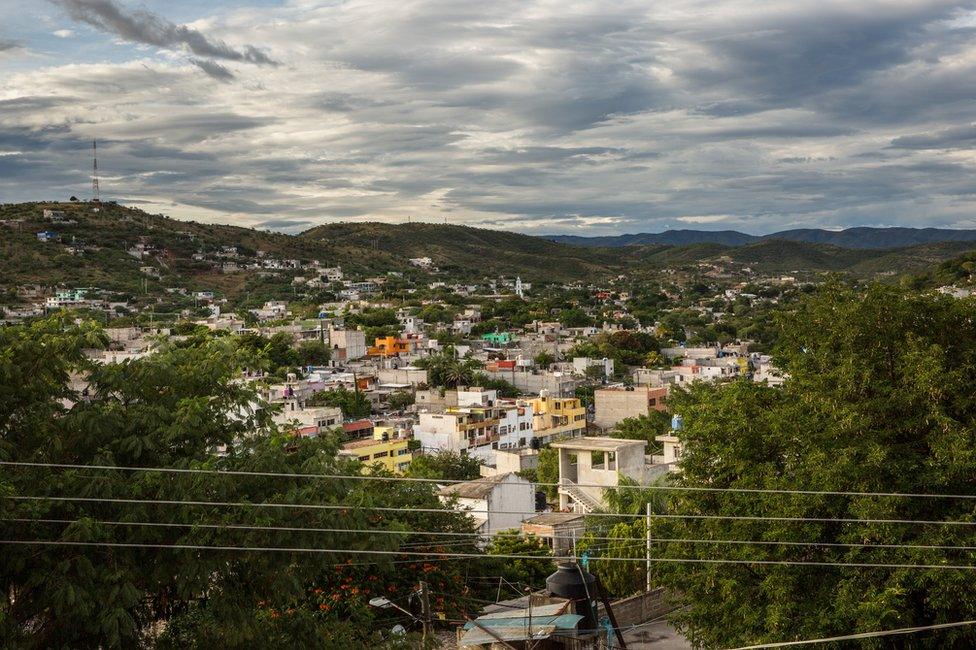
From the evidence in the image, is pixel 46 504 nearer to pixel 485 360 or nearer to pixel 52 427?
pixel 52 427

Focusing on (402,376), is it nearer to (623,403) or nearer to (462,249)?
(623,403)

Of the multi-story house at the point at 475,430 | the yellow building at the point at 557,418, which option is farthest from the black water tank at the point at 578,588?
the yellow building at the point at 557,418

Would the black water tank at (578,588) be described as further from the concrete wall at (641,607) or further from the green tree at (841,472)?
the concrete wall at (641,607)

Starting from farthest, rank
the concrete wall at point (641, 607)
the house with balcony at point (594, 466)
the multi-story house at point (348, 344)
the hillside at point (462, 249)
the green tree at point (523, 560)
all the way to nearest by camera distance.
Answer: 1. the hillside at point (462, 249)
2. the multi-story house at point (348, 344)
3. the house with balcony at point (594, 466)
4. the green tree at point (523, 560)
5. the concrete wall at point (641, 607)

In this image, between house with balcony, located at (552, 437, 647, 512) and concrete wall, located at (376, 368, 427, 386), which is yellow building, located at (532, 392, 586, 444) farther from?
house with balcony, located at (552, 437, 647, 512)

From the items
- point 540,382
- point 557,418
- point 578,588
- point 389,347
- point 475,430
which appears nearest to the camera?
point 578,588

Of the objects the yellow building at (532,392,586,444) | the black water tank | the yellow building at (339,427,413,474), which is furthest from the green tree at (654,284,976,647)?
the yellow building at (532,392,586,444)

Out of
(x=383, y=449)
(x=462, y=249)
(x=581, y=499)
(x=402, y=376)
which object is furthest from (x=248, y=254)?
(x=581, y=499)
